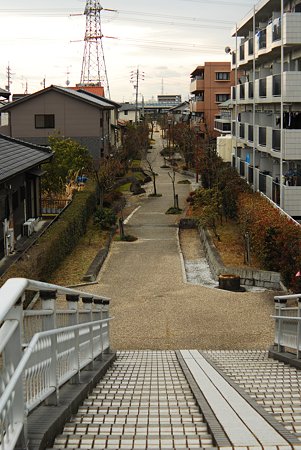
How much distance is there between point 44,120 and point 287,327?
34281 millimetres

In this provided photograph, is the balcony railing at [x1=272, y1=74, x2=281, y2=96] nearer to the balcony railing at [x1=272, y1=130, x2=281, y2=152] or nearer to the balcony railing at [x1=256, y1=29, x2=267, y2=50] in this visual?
the balcony railing at [x1=272, y1=130, x2=281, y2=152]

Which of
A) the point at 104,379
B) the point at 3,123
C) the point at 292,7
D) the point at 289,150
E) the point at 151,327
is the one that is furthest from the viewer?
the point at 3,123

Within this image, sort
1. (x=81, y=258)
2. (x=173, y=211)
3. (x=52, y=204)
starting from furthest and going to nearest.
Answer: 1. (x=173, y=211)
2. (x=52, y=204)
3. (x=81, y=258)

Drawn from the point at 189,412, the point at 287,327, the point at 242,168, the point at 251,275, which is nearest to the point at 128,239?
the point at 251,275

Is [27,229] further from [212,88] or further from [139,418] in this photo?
[212,88]

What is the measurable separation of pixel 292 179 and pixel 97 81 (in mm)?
56308

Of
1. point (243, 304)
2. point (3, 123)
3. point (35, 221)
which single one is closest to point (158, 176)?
point (3, 123)

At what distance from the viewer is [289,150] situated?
21.5m

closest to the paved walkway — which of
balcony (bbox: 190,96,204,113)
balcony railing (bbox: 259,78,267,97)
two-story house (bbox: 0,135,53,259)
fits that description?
two-story house (bbox: 0,135,53,259)

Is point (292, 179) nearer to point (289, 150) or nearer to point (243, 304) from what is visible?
point (289, 150)

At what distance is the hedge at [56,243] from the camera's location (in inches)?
623

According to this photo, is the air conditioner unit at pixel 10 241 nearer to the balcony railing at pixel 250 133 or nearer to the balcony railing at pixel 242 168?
the balcony railing at pixel 250 133

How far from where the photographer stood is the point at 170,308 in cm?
1631

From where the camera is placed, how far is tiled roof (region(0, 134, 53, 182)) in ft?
60.8
